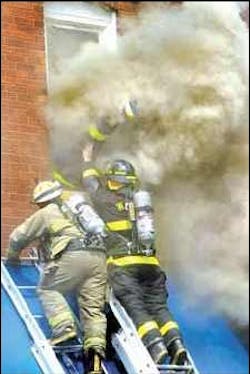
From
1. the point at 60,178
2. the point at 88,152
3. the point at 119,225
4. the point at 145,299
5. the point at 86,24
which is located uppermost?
the point at 86,24

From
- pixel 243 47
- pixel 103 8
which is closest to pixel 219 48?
pixel 243 47

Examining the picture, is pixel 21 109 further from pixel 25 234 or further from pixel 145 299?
pixel 145 299

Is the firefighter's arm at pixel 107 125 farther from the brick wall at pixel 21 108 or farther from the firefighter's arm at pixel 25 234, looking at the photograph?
the firefighter's arm at pixel 25 234

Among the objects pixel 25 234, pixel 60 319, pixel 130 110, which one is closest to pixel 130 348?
pixel 60 319

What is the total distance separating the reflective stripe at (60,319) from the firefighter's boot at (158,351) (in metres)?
0.32

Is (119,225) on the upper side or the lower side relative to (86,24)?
lower

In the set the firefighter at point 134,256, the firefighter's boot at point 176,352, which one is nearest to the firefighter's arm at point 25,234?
the firefighter at point 134,256

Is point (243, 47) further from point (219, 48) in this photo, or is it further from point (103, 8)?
point (103, 8)

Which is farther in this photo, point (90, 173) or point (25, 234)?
point (90, 173)

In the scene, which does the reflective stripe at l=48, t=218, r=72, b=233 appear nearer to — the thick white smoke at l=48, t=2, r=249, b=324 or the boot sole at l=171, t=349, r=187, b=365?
the thick white smoke at l=48, t=2, r=249, b=324

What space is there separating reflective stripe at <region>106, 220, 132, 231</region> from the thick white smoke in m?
0.17


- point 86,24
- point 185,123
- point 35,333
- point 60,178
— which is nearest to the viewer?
point 35,333

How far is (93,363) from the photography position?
5.17 meters

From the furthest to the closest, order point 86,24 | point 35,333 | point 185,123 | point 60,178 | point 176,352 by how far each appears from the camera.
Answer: point 185,123 → point 86,24 → point 176,352 → point 60,178 → point 35,333
